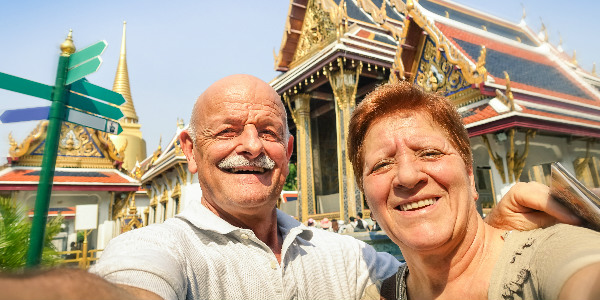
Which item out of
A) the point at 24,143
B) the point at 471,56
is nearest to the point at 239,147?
the point at 471,56

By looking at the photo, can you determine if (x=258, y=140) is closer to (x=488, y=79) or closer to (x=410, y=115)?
(x=410, y=115)

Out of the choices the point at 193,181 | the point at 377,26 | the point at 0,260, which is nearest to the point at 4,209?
the point at 0,260

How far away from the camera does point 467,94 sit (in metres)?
7.13

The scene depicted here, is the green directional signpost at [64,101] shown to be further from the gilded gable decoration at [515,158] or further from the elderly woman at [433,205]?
the gilded gable decoration at [515,158]

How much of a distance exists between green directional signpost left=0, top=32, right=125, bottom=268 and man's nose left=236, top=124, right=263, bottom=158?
9.46 feet

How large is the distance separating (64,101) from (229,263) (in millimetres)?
3496

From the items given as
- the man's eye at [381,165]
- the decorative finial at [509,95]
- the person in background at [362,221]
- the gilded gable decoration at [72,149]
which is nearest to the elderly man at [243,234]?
the man's eye at [381,165]

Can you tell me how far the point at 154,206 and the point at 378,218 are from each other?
24848 mm

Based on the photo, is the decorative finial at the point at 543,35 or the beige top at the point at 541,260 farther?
the decorative finial at the point at 543,35

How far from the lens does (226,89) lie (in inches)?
79.4

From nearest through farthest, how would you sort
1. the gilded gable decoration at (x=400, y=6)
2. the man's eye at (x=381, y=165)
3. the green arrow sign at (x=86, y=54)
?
the man's eye at (x=381, y=165) < the green arrow sign at (x=86, y=54) < the gilded gable decoration at (x=400, y=6)

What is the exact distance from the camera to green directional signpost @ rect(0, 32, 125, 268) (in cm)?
375

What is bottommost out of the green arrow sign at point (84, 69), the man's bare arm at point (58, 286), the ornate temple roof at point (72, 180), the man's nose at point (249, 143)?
the man's bare arm at point (58, 286)

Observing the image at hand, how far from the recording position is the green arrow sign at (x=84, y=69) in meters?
4.00
